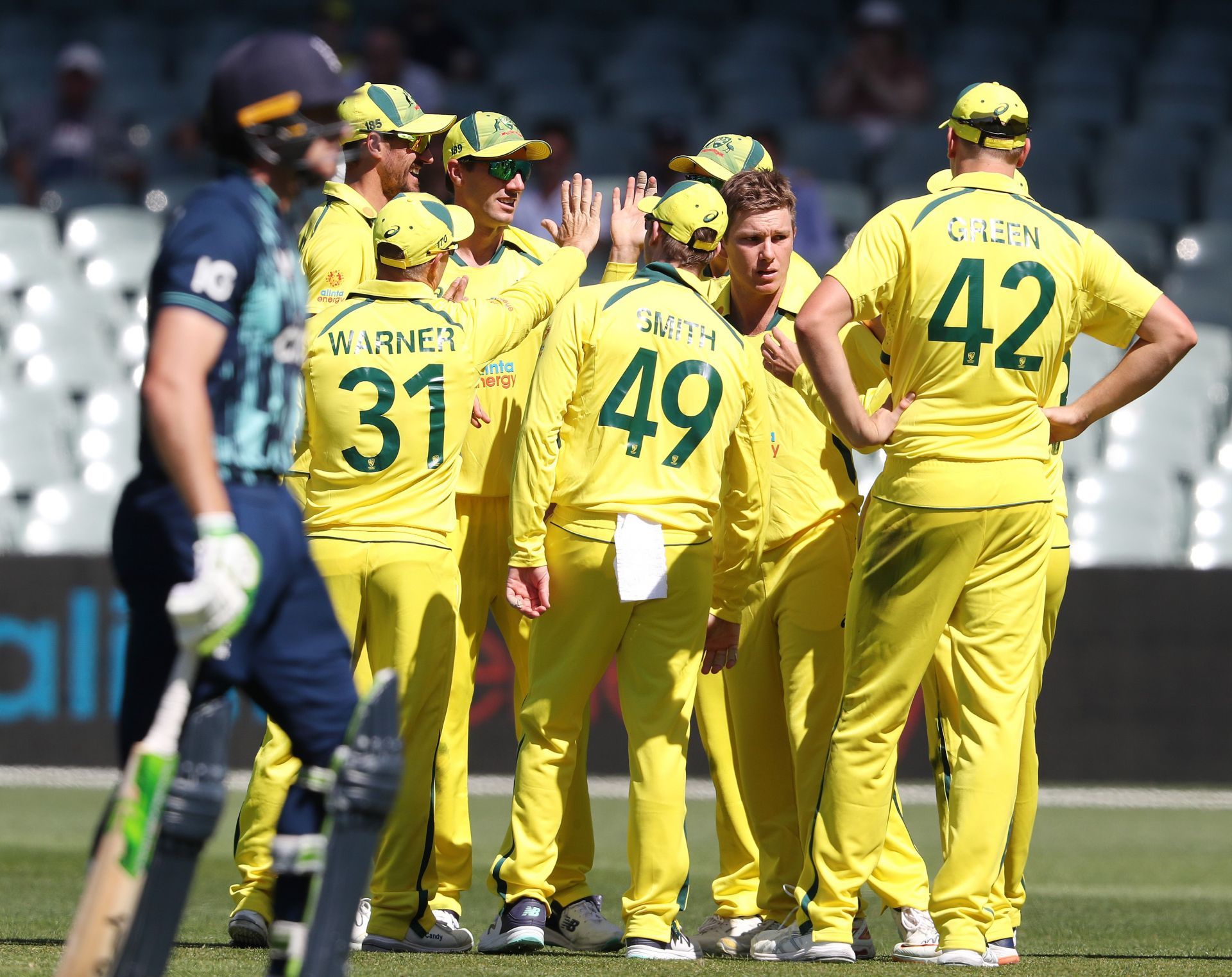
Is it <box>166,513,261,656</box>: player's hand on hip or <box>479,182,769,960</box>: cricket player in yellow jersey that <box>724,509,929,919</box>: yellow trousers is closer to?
<box>479,182,769,960</box>: cricket player in yellow jersey

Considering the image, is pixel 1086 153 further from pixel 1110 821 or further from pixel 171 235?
pixel 171 235

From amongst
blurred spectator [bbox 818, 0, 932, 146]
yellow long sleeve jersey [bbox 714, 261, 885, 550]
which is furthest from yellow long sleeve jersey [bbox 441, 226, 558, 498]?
blurred spectator [bbox 818, 0, 932, 146]

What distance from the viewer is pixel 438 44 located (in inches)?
566

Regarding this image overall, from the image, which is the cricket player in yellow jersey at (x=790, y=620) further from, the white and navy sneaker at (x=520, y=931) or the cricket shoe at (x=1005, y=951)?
the white and navy sneaker at (x=520, y=931)

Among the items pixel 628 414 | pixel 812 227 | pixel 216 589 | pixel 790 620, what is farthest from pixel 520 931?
pixel 812 227

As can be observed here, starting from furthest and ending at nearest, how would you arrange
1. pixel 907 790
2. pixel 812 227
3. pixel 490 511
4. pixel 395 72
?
pixel 395 72, pixel 812 227, pixel 907 790, pixel 490 511

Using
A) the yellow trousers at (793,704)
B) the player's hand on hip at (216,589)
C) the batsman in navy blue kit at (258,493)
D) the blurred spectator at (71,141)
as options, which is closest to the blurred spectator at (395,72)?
the blurred spectator at (71,141)

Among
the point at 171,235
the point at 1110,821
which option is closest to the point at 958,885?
the point at 171,235

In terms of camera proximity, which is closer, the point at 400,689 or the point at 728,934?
the point at 400,689

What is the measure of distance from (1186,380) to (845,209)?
8.97ft

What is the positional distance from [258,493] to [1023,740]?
2796 millimetres

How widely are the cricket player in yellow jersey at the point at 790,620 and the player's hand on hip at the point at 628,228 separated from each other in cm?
28

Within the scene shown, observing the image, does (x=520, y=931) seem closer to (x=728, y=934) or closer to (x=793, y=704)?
(x=728, y=934)

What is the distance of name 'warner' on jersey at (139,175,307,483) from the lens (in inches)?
134
